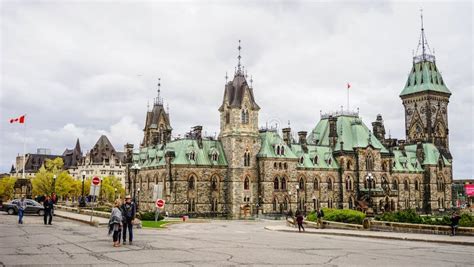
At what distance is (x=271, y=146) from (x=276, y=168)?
3174mm

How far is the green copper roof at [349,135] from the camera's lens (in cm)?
7794

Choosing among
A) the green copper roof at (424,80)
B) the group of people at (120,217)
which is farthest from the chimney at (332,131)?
the group of people at (120,217)

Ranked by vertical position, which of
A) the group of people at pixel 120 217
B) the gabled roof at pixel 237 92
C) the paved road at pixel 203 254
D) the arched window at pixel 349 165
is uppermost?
the gabled roof at pixel 237 92

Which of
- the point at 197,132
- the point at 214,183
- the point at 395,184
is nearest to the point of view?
the point at 214,183

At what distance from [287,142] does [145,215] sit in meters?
30.5

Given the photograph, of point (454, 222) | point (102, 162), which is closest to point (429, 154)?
point (454, 222)

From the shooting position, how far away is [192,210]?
6431 centimetres

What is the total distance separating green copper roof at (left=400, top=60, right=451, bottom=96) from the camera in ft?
346

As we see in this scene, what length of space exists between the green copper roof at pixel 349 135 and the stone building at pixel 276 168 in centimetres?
17

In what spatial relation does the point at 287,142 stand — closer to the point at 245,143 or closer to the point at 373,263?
the point at 245,143

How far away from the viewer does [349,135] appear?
259 ft

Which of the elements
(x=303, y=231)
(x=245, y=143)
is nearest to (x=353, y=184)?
(x=245, y=143)

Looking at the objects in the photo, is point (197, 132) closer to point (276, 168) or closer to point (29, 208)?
point (276, 168)

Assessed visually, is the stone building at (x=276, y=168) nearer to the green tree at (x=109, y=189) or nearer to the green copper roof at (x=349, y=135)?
the green copper roof at (x=349, y=135)
